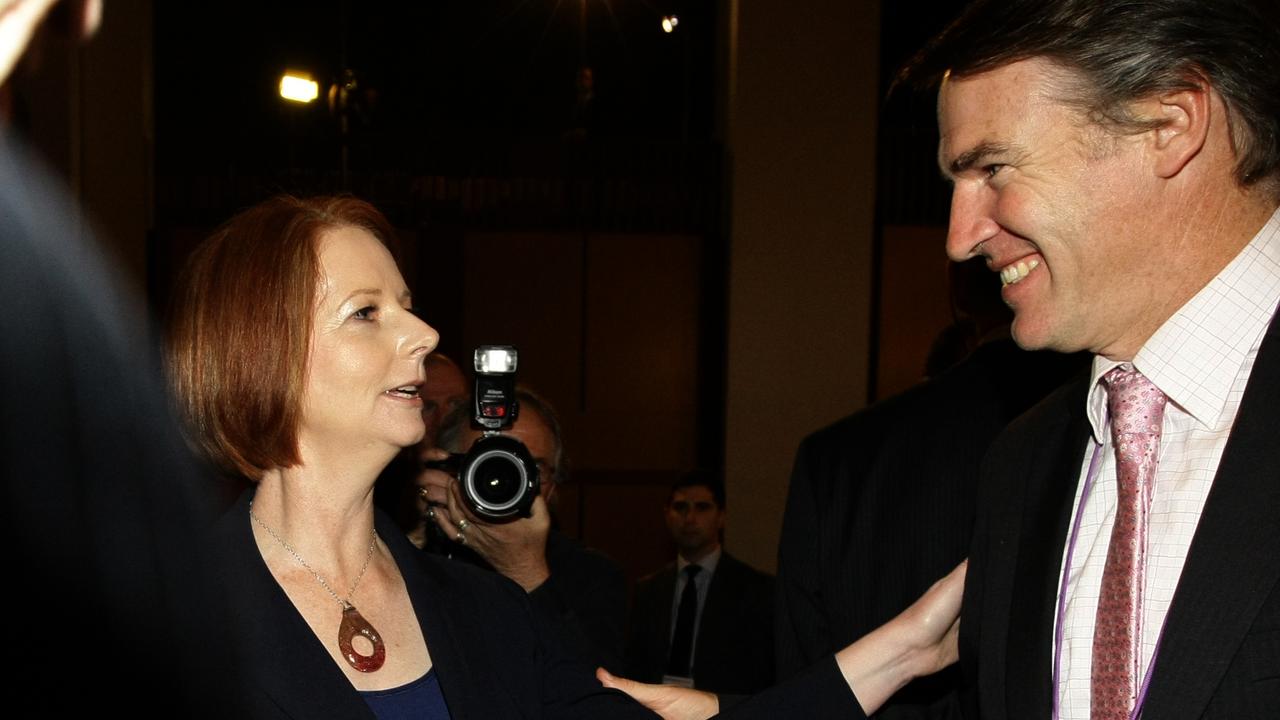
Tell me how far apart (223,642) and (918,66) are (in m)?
1.16

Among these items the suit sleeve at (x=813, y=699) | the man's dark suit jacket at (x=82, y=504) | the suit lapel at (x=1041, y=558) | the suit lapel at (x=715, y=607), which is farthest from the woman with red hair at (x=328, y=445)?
the suit lapel at (x=715, y=607)

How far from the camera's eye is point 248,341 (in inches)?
68.0

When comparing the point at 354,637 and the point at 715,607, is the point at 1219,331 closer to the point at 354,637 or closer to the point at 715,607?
the point at 354,637

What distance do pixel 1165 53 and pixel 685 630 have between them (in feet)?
14.5

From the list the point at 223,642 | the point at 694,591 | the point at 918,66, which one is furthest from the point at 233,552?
the point at 694,591

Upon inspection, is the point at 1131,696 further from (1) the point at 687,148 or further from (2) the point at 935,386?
(1) the point at 687,148

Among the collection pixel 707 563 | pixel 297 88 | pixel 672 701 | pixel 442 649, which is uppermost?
pixel 297 88

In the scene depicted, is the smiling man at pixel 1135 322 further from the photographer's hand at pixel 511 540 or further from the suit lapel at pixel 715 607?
the suit lapel at pixel 715 607

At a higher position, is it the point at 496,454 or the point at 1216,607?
the point at 496,454

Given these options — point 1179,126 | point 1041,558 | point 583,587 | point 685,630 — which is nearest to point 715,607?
point 685,630

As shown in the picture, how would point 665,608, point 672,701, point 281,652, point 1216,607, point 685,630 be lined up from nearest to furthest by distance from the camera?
point 1216,607
point 281,652
point 672,701
point 685,630
point 665,608

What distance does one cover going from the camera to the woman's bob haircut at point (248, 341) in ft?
5.66

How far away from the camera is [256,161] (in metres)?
7.92

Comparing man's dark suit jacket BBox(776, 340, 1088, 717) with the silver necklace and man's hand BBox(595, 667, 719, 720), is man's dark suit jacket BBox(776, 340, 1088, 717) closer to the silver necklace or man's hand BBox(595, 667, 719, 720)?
man's hand BBox(595, 667, 719, 720)
